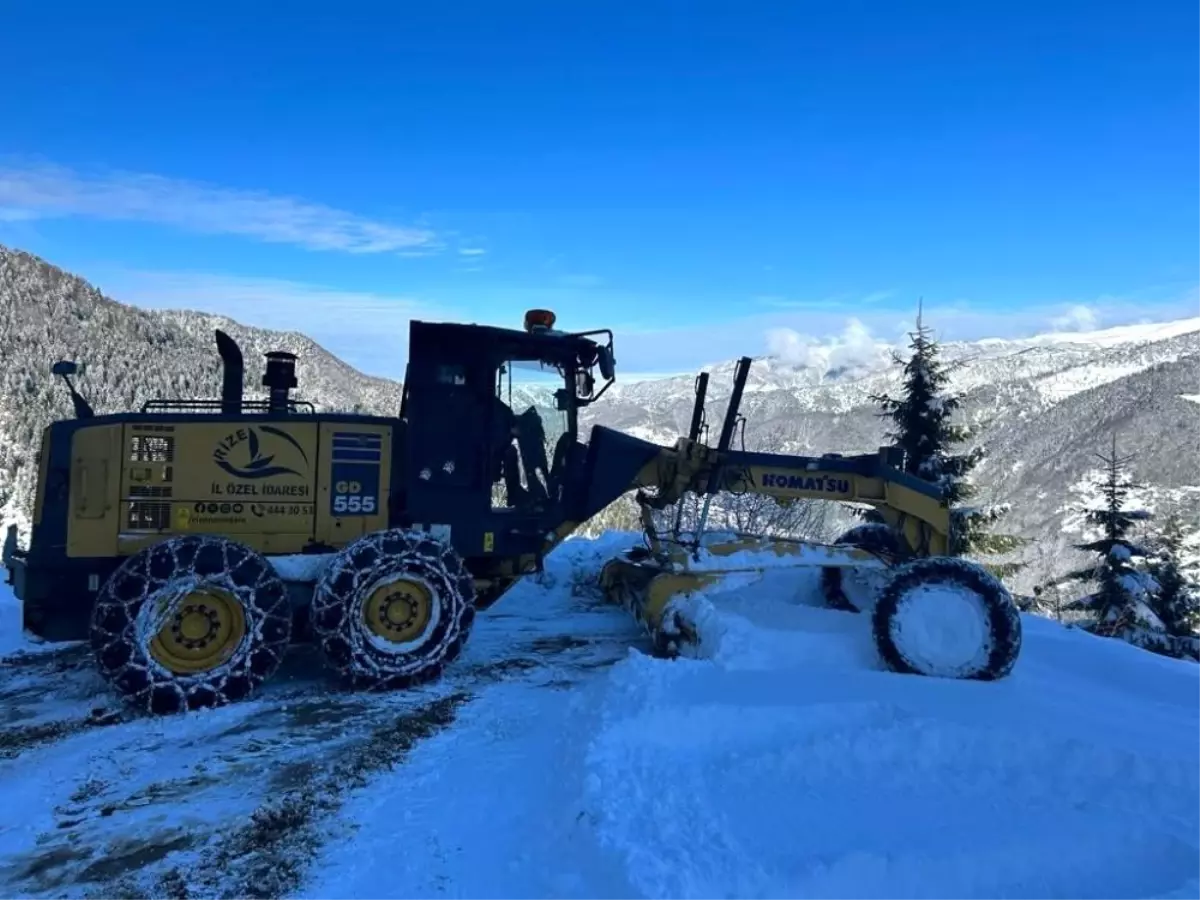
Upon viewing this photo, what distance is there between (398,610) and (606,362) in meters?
2.89

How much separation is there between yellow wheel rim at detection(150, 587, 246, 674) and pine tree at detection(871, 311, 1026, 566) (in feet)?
54.2

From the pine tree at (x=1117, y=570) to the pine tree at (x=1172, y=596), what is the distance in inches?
31.4

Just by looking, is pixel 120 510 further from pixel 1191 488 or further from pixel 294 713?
pixel 1191 488

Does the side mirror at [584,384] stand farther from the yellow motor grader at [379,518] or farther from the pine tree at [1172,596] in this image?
the pine tree at [1172,596]

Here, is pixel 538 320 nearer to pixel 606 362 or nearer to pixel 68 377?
pixel 606 362

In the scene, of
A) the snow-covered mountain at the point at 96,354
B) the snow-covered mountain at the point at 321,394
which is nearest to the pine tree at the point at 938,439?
the snow-covered mountain at the point at 321,394

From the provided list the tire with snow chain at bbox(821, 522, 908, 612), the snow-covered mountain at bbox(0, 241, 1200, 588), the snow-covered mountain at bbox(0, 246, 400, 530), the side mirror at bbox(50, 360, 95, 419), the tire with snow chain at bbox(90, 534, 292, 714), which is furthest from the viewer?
the snow-covered mountain at bbox(0, 246, 400, 530)

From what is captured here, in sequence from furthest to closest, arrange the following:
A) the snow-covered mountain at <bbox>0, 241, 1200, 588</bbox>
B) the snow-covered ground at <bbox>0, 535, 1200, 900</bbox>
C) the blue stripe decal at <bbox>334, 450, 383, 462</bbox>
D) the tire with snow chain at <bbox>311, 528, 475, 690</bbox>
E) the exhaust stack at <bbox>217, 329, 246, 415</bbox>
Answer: the snow-covered mountain at <bbox>0, 241, 1200, 588</bbox> < the exhaust stack at <bbox>217, 329, 246, 415</bbox> < the blue stripe decal at <bbox>334, 450, 383, 462</bbox> < the tire with snow chain at <bbox>311, 528, 475, 690</bbox> < the snow-covered ground at <bbox>0, 535, 1200, 900</bbox>

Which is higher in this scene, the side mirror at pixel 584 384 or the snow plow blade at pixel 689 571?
the side mirror at pixel 584 384

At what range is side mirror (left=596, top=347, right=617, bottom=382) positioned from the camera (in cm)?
800

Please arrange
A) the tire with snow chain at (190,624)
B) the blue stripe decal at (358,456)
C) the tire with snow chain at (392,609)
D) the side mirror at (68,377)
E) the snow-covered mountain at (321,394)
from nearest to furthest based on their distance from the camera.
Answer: the tire with snow chain at (190,624), the tire with snow chain at (392,609), the side mirror at (68,377), the blue stripe decal at (358,456), the snow-covered mountain at (321,394)

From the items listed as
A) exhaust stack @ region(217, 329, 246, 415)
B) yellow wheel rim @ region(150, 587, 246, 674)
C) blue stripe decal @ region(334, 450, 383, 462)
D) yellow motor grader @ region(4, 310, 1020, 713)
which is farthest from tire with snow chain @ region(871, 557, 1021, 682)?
exhaust stack @ region(217, 329, 246, 415)

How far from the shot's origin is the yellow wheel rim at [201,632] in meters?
6.36

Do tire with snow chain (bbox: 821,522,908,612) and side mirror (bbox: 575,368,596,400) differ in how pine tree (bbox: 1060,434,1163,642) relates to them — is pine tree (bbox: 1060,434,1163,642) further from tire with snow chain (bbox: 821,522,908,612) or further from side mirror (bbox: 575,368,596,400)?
side mirror (bbox: 575,368,596,400)
